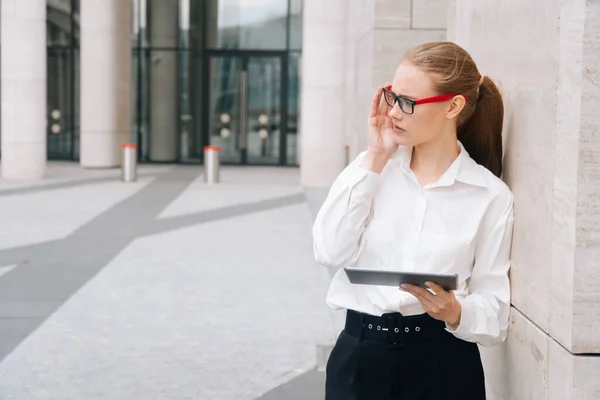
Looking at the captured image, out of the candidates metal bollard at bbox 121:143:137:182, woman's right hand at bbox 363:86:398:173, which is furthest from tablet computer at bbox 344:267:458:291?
metal bollard at bbox 121:143:137:182

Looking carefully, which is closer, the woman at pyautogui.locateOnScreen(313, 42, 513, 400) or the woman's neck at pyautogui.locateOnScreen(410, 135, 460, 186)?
the woman at pyautogui.locateOnScreen(313, 42, 513, 400)

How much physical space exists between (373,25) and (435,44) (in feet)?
16.3

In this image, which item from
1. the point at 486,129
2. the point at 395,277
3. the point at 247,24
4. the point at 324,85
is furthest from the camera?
the point at 247,24

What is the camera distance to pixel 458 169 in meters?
3.17

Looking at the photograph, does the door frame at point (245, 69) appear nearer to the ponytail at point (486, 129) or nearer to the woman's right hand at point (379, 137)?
the ponytail at point (486, 129)

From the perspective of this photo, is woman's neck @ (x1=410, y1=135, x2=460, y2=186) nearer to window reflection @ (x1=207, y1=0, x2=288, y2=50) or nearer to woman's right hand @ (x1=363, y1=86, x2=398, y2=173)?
woman's right hand @ (x1=363, y1=86, x2=398, y2=173)

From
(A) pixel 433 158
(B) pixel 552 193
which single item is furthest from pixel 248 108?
(B) pixel 552 193

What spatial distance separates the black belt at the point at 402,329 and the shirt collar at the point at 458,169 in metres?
0.43

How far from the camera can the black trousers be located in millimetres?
3131

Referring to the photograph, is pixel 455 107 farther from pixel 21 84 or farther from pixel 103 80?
pixel 103 80

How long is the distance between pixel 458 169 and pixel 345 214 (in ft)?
1.26

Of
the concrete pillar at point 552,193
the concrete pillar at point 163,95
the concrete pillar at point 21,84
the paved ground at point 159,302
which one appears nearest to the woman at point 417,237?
the concrete pillar at point 552,193

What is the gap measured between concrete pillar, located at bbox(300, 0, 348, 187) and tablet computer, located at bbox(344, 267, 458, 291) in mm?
19697

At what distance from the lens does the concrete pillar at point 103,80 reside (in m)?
26.7
